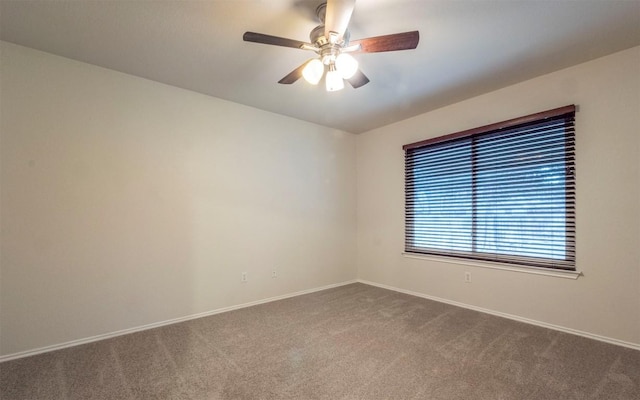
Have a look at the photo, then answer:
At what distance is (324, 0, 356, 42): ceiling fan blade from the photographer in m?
1.56

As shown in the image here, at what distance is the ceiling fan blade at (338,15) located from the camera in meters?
1.56

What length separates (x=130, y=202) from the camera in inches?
109

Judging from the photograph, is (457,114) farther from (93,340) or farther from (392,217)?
(93,340)

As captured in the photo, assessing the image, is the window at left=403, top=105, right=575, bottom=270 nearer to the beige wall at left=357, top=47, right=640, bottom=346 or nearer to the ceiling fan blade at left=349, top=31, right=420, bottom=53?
the beige wall at left=357, top=47, right=640, bottom=346

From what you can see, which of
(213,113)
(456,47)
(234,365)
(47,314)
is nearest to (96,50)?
(213,113)

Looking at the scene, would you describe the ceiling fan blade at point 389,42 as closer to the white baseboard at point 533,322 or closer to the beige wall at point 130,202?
the beige wall at point 130,202

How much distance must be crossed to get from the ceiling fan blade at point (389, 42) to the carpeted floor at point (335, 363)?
2196 mm

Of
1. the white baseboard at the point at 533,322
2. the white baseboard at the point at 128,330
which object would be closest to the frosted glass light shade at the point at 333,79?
the white baseboard at the point at 128,330

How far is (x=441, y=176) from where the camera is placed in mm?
3713

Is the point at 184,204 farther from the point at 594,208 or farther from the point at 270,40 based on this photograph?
the point at 594,208

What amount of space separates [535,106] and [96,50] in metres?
4.08

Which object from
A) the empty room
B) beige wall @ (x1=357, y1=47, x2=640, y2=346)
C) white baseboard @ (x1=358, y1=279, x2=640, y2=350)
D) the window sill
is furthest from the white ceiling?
white baseboard @ (x1=358, y1=279, x2=640, y2=350)

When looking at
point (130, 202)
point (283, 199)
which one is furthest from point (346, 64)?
point (130, 202)

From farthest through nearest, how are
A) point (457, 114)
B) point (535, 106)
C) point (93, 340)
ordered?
point (457, 114) → point (535, 106) → point (93, 340)
